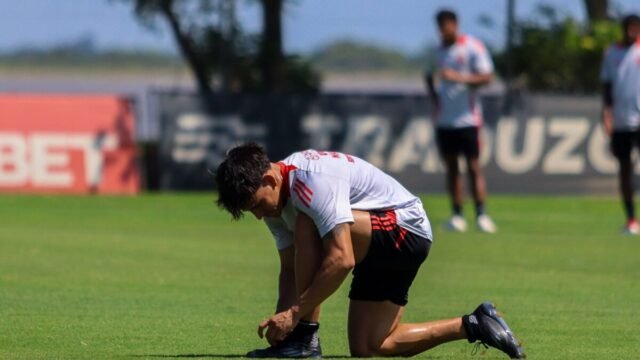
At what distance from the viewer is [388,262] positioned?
27.6ft

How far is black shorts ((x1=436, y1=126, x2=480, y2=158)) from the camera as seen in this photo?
18.1 meters

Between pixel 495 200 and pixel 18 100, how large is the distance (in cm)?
724

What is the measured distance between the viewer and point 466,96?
18.3 m

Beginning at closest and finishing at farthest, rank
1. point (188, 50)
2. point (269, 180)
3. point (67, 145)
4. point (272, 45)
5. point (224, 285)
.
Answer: point (269, 180) < point (224, 285) < point (67, 145) < point (272, 45) < point (188, 50)

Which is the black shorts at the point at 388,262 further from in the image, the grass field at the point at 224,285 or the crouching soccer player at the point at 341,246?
the grass field at the point at 224,285

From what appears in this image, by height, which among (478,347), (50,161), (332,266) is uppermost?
(332,266)

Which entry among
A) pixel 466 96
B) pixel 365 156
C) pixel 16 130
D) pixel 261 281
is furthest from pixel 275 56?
pixel 261 281

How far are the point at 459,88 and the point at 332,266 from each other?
10652 millimetres

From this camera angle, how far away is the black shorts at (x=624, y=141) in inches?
699

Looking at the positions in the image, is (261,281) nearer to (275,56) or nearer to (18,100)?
(18,100)

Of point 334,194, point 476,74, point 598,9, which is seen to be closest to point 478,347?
point 334,194

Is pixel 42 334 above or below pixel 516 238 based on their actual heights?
above

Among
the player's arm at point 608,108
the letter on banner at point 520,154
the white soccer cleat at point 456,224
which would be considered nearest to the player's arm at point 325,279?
the white soccer cleat at point 456,224

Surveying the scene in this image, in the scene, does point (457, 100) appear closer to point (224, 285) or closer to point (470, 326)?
point (224, 285)
